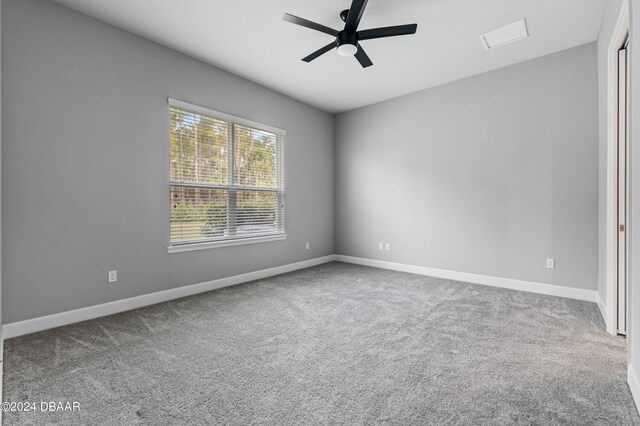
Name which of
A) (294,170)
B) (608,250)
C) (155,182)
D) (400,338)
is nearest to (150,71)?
(155,182)

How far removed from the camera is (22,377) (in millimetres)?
1933

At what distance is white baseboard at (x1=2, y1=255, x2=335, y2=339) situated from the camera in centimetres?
258

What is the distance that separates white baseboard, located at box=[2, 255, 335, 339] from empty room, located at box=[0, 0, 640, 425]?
0.02 m

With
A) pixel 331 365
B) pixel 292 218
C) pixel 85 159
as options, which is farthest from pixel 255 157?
pixel 331 365

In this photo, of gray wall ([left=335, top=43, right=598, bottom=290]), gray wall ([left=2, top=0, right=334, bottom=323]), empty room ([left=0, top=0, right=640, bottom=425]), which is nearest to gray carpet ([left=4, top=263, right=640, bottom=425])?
empty room ([left=0, top=0, right=640, bottom=425])

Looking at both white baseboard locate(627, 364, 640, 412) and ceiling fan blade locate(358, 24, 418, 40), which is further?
ceiling fan blade locate(358, 24, 418, 40)

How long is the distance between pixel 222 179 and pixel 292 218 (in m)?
1.50

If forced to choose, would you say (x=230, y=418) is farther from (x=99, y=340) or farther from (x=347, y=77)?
→ (x=347, y=77)

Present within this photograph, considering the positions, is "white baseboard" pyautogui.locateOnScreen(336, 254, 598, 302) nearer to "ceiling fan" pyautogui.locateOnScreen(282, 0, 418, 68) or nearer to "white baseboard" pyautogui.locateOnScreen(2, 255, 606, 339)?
"white baseboard" pyautogui.locateOnScreen(2, 255, 606, 339)

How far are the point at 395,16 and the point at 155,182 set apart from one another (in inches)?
124

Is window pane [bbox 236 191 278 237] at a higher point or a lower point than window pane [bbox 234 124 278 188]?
lower

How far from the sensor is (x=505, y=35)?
10.7 feet

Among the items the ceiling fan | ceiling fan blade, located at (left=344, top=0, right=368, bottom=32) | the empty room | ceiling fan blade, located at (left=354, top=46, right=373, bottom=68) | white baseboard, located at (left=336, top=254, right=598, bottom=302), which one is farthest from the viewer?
white baseboard, located at (left=336, top=254, right=598, bottom=302)

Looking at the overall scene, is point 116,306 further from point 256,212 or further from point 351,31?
point 351,31
